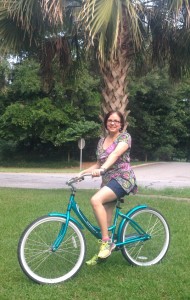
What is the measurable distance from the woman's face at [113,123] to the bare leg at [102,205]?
2.18 ft

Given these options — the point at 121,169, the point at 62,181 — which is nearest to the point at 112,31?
the point at 121,169

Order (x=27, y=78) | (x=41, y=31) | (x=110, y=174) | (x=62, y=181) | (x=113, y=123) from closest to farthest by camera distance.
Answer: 1. (x=110, y=174)
2. (x=113, y=123)
3. (x=41, y=31)
4. (x=62, y=181)
5. (x=27, y=78)

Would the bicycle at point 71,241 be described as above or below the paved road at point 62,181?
above

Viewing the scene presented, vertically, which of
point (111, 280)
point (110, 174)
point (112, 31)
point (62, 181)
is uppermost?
point (112, 31)

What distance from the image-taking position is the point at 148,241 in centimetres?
540

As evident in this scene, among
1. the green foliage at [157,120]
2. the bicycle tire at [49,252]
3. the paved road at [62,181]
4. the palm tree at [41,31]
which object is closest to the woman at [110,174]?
the bicycle tire at [49,252]

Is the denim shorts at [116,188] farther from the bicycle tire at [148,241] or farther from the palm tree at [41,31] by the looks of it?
the palm tree at [41,31]

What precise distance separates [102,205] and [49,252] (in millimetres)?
708

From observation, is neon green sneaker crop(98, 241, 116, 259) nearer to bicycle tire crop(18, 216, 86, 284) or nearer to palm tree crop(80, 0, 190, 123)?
bicycle tire crop(18, 216, 86, 284)

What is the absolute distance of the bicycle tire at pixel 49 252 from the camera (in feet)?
15.0

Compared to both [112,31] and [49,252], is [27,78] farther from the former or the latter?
[49,252]

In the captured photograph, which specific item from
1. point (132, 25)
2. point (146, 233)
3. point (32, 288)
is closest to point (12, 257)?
point (32, 288)

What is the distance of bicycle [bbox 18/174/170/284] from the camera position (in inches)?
182

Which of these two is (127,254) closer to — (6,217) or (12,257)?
(12,257)
